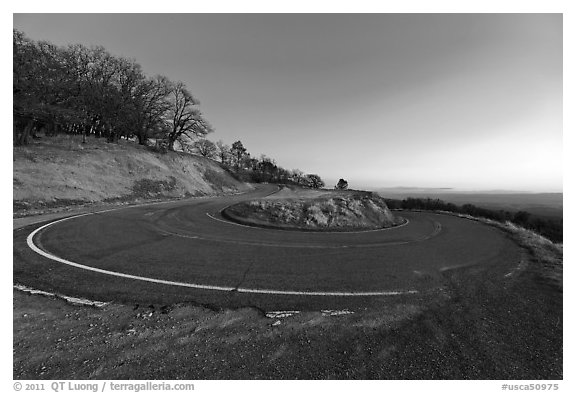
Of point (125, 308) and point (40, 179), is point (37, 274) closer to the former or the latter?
point (125, 308)

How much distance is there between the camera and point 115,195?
23016 millimetres

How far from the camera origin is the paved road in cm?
524

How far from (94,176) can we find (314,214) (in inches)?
1027

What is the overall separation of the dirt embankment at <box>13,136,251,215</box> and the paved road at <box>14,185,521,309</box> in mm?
10296

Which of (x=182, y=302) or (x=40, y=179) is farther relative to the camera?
(x=40, y=179)

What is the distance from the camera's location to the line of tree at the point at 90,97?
2322 centimetres

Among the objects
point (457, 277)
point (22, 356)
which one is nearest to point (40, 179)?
point (22, 356)

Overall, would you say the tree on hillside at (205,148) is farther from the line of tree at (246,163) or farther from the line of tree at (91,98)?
the line of tree at (91,98)

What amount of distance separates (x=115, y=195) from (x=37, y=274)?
2110 centimetres

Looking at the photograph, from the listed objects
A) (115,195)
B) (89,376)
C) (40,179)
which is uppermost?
(40,179)

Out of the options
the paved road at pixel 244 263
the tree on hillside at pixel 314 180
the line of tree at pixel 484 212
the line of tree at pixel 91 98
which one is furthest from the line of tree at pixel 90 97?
the tree on hillside at pixel 314 180

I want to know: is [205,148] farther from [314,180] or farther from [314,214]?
[314,214]

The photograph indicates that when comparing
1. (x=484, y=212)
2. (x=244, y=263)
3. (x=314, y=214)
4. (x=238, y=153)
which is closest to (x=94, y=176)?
(x=314, y=214)

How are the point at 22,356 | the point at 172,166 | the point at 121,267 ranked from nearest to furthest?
the point at 22,356
the point at 121,267
the point at 172,166
